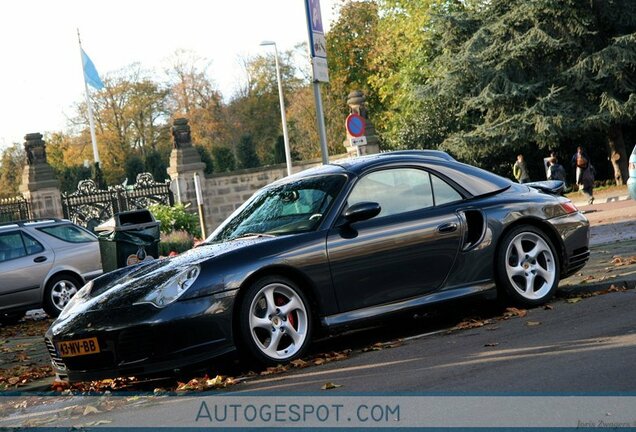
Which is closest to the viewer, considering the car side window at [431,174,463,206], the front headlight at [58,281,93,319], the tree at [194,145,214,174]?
the front headlight at [58,281,93,319]

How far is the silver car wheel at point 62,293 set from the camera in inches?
671

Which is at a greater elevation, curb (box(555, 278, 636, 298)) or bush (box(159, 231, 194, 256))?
curb (box(555, 278, 636, 298))

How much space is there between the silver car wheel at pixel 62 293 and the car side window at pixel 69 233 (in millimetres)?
878

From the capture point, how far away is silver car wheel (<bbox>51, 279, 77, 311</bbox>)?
17.0 metres

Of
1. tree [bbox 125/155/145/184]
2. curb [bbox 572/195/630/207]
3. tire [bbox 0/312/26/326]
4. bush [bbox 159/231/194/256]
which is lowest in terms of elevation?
curb [bbox 572/195/630/207]

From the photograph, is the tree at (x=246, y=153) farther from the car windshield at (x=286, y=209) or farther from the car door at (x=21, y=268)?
the car windshield at (x=286, y=209)

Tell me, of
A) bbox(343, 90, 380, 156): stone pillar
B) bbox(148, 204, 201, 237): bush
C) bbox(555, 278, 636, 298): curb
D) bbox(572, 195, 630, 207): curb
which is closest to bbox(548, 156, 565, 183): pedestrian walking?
bbox(572, 195, 630, 207): curb

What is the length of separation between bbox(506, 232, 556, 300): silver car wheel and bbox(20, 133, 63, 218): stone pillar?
29.6 metres

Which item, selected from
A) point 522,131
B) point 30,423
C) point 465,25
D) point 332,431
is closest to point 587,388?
point 332,431

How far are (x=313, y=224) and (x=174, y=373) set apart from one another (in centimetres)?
160

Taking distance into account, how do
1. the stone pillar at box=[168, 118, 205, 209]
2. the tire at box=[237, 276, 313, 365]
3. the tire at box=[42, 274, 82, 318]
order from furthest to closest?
the stone pillar at box=[168, 118, 205, 209] < the tire at box=[42, 274, 82, 318] < the tire at box=[237, 276, 313, 365]

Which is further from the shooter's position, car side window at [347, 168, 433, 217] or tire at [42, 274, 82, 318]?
tire at [42, 274, 82, 318]

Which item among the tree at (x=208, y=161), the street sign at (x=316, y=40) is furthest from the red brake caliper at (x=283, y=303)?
the tree at (x=208, y=161)

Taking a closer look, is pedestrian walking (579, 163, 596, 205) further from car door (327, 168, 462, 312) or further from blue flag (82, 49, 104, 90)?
blue flag (82, 49, 104, 90)
